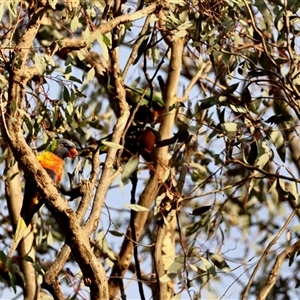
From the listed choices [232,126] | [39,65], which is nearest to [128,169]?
[232,126]

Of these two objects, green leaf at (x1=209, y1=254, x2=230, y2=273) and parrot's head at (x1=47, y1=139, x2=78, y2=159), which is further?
parrot's head at (x1=47, y1=139, x2=78, y2=159)

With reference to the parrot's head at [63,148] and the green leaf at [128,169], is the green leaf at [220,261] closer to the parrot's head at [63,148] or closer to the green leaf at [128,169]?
the green leaf at [128,169]

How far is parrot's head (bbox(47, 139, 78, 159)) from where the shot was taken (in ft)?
11.4

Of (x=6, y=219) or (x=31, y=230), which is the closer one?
(x=31, y=230)

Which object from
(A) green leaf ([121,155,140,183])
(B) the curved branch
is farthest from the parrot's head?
(B) the curved branch

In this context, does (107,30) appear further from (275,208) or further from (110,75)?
(275,208)

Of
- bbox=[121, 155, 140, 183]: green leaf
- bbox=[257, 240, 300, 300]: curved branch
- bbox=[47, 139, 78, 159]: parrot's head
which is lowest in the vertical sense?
bbox=[257, 240, 300, 300]: curved branch

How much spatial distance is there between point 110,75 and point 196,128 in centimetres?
44

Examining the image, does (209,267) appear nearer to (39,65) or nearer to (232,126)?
(232,126)

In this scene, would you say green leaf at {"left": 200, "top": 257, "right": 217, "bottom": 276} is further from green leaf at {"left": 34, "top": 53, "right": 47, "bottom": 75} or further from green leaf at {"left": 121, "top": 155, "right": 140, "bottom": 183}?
green leaf at {"left": 34, "top": 53, "right": 47, "bottom": 75}

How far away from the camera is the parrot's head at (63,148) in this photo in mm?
3482

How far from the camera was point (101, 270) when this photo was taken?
2.18 m

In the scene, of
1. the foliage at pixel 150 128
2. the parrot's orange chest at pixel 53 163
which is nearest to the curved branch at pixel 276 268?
the foliage at pixel 150 128

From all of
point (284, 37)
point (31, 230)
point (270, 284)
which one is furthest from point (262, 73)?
point (31, 230)
